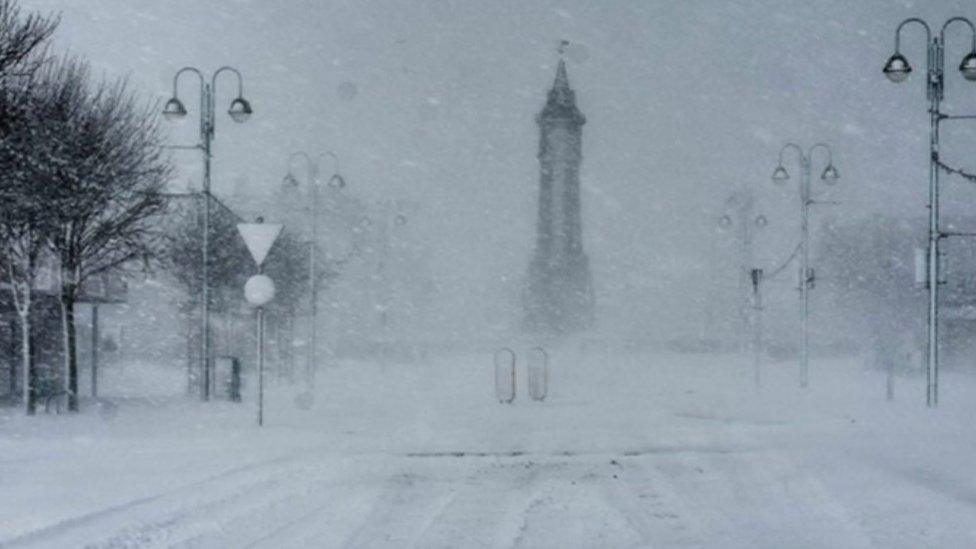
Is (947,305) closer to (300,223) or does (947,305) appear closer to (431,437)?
(431,437)

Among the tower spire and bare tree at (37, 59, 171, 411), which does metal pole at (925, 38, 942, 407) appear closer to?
bare tree at (37, 59, 171, 411)

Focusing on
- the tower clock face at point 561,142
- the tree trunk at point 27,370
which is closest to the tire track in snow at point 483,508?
the tree trunk at point 27,370

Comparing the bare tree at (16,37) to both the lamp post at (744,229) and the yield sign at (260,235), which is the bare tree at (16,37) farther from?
the lamp post at (744,229)

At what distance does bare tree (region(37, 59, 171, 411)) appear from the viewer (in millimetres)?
23500

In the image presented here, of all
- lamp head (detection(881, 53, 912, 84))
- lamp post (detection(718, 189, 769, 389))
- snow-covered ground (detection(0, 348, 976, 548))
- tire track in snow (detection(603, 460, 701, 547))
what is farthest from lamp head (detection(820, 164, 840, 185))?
tire track in snow (detection(603, 460, 701, 547))

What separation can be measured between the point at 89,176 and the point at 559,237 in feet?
174

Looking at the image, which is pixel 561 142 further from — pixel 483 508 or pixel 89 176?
pixel 483 508

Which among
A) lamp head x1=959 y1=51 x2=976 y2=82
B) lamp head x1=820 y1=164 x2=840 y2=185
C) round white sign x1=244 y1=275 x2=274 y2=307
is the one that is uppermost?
lamp head x1=959 y1=51 x2=976 y2=82

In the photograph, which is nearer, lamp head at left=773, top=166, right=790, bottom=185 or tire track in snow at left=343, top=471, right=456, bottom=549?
tire track in snow at left=343, top=471, right=456, bottom=549

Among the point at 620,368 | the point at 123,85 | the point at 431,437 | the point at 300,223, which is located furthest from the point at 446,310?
the point at 431,437

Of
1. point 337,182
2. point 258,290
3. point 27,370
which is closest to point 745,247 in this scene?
point 337,182

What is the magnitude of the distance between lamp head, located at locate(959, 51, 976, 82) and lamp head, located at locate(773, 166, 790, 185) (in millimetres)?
12161

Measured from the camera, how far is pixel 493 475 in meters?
13.7

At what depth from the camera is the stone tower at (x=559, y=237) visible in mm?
73875
